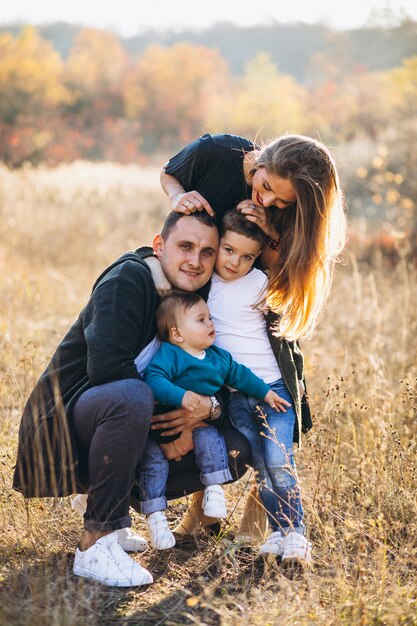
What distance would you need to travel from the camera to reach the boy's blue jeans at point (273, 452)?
3188 mm

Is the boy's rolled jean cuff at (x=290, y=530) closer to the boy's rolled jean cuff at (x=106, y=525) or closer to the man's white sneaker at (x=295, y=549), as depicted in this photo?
the man's white sneaker at (x=295, y=549)

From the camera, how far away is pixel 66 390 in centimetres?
319

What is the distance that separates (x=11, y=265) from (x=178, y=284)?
20.0ft

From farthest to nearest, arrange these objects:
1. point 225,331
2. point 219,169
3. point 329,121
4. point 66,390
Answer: point 329,121 < point 219,169 < point 225,331 < point 66,390

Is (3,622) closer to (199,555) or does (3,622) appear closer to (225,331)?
(199,555)

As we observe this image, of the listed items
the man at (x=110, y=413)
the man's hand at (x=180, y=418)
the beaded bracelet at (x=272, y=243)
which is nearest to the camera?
the man at (x=110, y=413)

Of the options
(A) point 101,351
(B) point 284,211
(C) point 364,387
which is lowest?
(C) point 364,387

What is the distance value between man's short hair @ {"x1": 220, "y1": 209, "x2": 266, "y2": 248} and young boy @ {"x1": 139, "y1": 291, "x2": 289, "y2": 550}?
0.39 m

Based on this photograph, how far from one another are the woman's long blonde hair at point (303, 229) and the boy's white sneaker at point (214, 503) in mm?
798

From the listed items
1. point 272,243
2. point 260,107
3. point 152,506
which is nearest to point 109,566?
point 152,506

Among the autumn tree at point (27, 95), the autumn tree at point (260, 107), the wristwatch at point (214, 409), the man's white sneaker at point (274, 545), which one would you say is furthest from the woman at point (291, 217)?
the autumn tree at point (260, 107)

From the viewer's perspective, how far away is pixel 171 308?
10.6ft

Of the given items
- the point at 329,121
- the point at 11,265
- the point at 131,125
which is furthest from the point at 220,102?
the point at 11,265

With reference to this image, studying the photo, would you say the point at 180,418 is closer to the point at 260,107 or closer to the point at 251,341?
the point at 251,341
